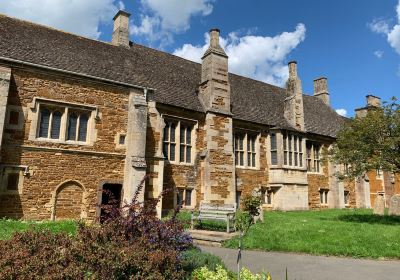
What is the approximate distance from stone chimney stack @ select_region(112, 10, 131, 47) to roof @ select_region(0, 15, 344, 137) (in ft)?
2.00

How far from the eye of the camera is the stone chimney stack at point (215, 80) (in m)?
19.9

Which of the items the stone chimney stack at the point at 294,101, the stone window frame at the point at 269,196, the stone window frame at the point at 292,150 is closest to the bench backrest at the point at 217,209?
the stone window frame at the point at 269,196

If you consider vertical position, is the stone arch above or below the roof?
below

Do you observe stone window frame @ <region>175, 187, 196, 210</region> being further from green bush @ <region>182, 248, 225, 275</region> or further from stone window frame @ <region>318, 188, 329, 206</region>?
stone window frame @ <region>318, 188, 329, 206</region>

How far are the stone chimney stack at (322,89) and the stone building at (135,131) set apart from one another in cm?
737

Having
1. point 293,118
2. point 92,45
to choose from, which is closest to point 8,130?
point 92,45

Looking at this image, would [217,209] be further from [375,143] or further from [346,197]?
[346,197]

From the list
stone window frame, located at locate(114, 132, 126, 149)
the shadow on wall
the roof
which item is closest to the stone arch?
stone window frame, located at locate(114, 132, 126, 149)

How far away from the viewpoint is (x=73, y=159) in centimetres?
1463

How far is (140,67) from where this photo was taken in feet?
65.3

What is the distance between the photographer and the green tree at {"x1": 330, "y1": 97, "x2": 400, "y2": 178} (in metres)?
15.4

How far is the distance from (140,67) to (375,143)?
13.7 m

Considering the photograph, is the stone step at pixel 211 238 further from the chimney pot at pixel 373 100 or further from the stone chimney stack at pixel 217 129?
the chimney pot at pixel 373 100

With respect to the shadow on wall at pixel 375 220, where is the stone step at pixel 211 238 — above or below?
below
